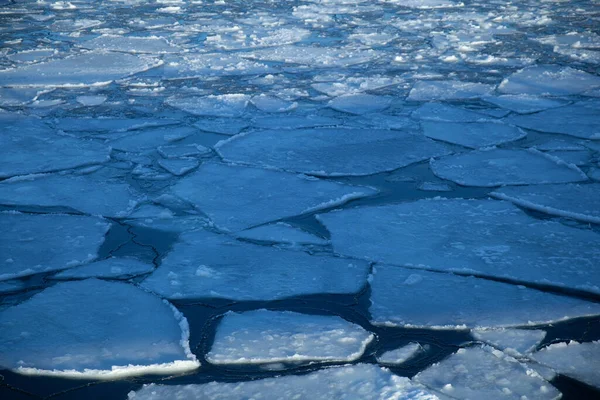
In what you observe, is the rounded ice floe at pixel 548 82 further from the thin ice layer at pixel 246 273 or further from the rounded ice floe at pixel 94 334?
the rounded ice floe at pixel 94 334

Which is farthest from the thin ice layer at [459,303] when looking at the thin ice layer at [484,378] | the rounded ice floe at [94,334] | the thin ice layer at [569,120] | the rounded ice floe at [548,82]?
the rounded ice floe at [548,82]

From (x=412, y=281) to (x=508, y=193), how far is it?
0.85 m

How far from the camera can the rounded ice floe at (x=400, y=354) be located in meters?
1.73

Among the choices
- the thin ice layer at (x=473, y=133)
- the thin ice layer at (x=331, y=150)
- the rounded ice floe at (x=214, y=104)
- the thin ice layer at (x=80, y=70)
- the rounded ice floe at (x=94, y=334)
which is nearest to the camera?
the rounded ice floe at (x=94, y=334)

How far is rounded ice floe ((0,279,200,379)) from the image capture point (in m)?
1.71

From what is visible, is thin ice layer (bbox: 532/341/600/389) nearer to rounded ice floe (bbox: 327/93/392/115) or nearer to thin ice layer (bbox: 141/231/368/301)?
thin ice layer (bbox: 141/231/368/301)

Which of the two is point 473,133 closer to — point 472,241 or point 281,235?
point 472,241

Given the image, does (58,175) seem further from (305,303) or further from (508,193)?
(508,193)

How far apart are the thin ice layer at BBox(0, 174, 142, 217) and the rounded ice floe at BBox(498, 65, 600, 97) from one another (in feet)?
8.20

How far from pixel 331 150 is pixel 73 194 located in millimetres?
1177

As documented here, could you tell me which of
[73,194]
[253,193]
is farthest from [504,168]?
[73,194]

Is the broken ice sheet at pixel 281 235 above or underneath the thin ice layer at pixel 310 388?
underneath

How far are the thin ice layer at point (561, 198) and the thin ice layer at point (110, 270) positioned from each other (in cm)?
142

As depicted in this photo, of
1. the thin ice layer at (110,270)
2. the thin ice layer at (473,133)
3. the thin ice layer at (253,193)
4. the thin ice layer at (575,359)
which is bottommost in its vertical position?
the thin ice layer at (110,270)
